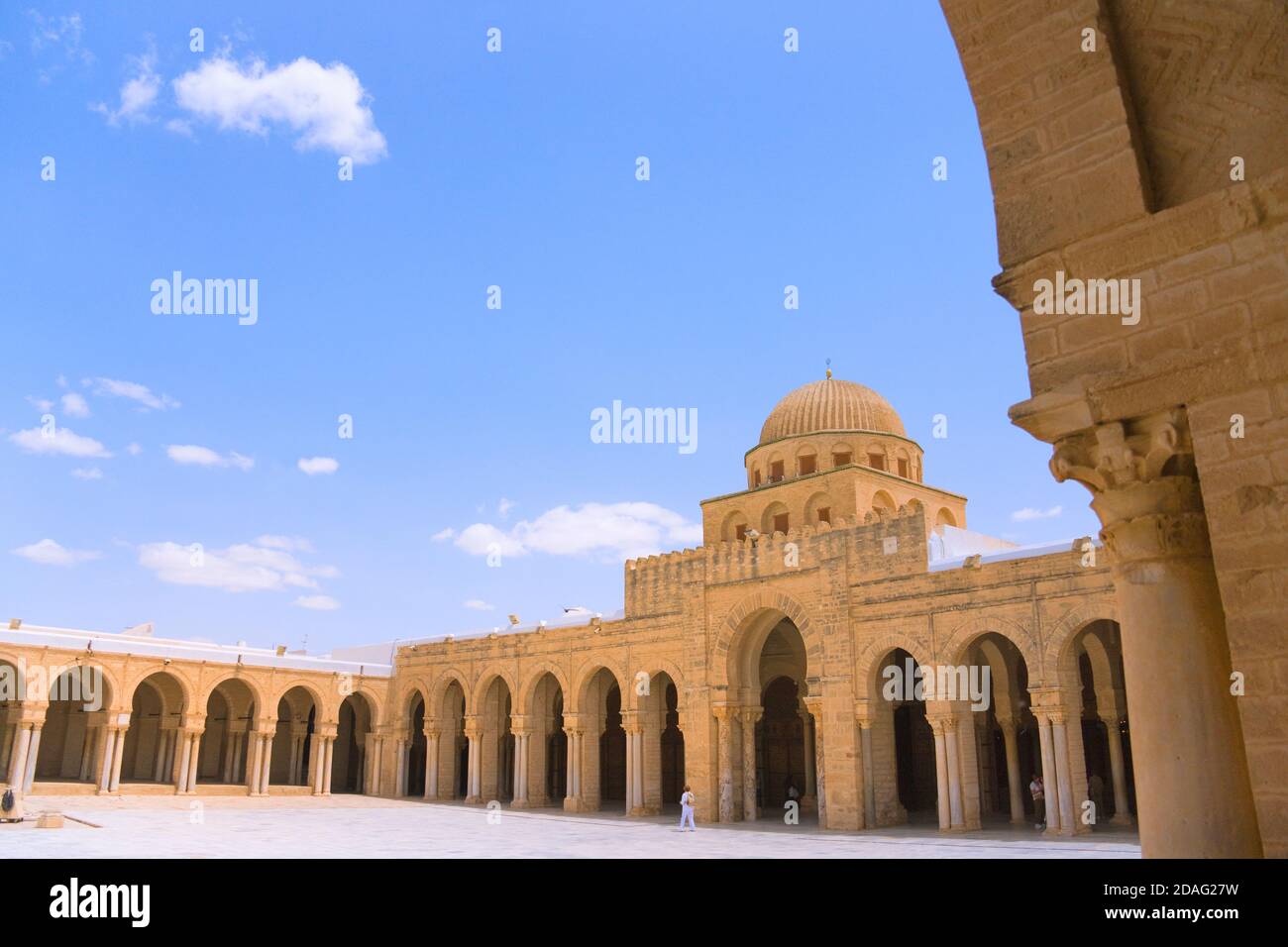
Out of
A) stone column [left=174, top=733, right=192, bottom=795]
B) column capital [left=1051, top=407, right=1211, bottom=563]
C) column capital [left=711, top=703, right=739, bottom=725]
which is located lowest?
stone column [left=174, top=733, right=192, bottom=795]

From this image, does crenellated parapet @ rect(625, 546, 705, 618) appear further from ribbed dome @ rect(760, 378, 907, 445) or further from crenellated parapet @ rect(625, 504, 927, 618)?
ribbed dome @ rect(760, 378, 907, 445)

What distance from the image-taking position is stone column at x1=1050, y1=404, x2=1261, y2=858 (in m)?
3.64

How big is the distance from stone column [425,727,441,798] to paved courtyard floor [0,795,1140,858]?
5.19 m

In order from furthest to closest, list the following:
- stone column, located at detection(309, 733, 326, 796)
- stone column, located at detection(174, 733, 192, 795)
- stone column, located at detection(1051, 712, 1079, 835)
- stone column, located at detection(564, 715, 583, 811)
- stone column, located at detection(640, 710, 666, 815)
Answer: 1. stone column, located at detection(309, 733, 326, 796)
2. stone column, located at detection(174, 733, 192, 795)
3. stone column, located at detection(564, 715, 583, 811)
4. stone column, located at detection(640, 710, 666, 815)
5. stone column, located at detection(1051, 712, 1079, 835)

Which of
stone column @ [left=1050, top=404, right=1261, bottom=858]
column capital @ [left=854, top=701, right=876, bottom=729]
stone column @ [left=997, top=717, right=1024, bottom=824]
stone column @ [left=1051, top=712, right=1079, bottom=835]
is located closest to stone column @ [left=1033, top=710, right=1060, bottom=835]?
stone column @ [left=1051, top=712, right=1079, bottom=835]

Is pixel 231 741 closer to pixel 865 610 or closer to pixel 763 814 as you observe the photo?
pixel 763 814

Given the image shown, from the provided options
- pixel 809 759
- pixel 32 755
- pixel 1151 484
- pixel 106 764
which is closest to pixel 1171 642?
pixel 1151 484

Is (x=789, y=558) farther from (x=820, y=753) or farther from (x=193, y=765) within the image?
(x=193, y=765)

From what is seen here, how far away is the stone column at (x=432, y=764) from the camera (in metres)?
29.7

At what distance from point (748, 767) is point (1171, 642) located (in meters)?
18.5

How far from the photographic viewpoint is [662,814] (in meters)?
24.0

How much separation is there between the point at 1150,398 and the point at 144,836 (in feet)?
56.6

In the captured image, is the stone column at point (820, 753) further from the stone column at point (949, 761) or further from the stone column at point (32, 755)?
the stone column at point (32, 755)
